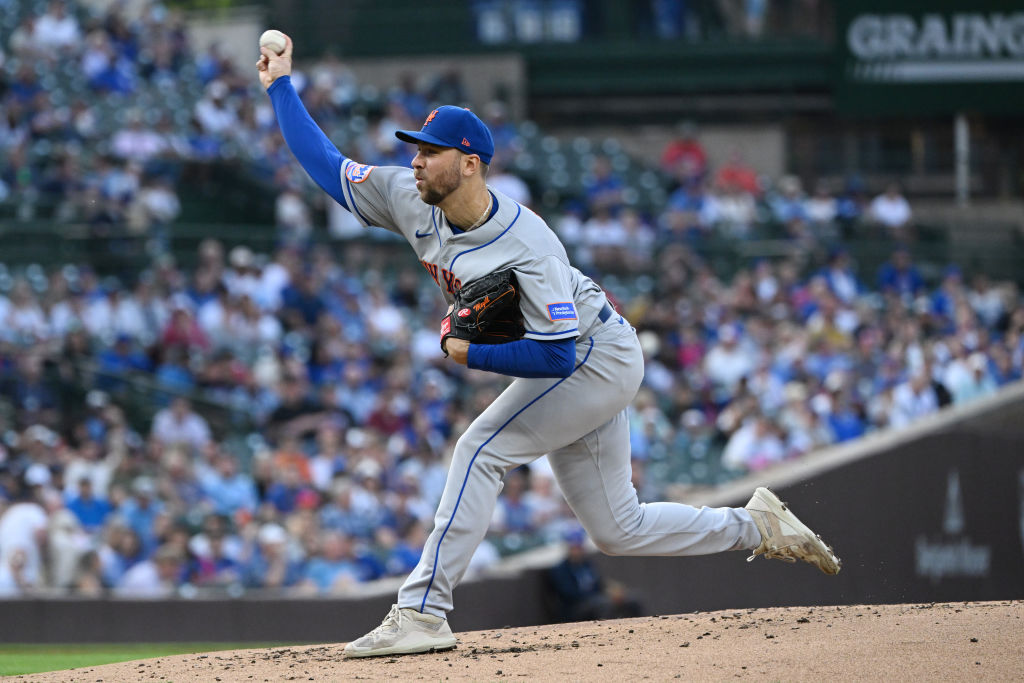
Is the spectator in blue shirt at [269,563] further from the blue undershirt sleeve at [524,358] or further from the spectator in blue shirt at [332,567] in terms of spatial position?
the blue undershirt sleeve at [524,358]

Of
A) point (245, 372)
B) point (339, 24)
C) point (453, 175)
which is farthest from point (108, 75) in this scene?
point (453, 175)

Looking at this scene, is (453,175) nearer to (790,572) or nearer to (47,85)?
(790,572)

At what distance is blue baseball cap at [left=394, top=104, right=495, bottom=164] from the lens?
4.31 meters

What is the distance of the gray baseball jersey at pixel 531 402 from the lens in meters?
4.33

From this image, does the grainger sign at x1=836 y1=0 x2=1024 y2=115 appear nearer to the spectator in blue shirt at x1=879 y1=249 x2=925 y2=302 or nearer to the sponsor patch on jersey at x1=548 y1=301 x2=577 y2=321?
the spectator in blue shirt at x1=879 y1=249 x2=925 y2=302

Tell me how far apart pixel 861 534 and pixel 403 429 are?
3.75 meters

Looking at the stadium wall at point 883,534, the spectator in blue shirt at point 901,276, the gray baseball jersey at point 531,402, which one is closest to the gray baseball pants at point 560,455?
the gray baseball jersey at point 531,402

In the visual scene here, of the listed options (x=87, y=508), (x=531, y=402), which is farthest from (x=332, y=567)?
(x=531, y=402)

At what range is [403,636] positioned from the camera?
4480 mm

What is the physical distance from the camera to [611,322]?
183 inches

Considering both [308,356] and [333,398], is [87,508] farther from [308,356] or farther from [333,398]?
[308,356]

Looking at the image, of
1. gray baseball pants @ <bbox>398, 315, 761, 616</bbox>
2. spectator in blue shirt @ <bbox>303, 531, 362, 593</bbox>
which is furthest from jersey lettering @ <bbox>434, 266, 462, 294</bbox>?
spectator in blue shirt @ <bbox>303, 531, 362, 593</bbox>

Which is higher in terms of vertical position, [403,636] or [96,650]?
[403,636]

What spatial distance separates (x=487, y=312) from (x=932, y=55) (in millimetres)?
15575
